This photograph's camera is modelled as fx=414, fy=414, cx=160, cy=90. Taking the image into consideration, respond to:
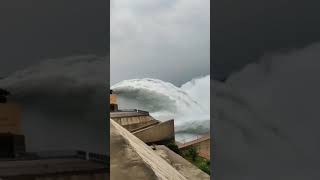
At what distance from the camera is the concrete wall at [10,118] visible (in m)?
2.36

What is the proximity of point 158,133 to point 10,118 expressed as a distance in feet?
25.9

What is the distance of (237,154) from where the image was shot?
89.5 inches

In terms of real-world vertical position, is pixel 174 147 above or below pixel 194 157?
above

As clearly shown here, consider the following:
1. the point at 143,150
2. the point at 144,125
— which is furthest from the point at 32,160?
the point at 144,125

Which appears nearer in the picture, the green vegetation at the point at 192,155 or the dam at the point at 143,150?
the dam at the point at 143,150

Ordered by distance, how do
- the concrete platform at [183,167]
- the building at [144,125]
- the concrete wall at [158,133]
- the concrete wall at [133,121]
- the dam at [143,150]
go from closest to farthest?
the dam at [143,150], the concrete platform at [183,167], the concrete wall at [133,121], the building at [144,125], the concrete wall at [158,133]

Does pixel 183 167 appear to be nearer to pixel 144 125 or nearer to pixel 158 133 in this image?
pixel 158 133

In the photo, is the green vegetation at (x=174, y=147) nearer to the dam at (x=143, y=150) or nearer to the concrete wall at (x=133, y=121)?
the dam at (x=143, y=150)

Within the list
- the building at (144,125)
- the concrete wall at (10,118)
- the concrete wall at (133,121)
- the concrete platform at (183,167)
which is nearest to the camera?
the concrete wall at (10,118)

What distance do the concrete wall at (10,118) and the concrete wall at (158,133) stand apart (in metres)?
7.10

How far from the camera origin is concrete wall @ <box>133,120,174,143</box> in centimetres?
981

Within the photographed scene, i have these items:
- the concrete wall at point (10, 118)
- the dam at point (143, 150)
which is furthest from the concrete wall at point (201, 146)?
the concrete wall at point (10, 118)

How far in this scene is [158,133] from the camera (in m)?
10.2

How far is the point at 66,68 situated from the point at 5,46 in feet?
1.24
